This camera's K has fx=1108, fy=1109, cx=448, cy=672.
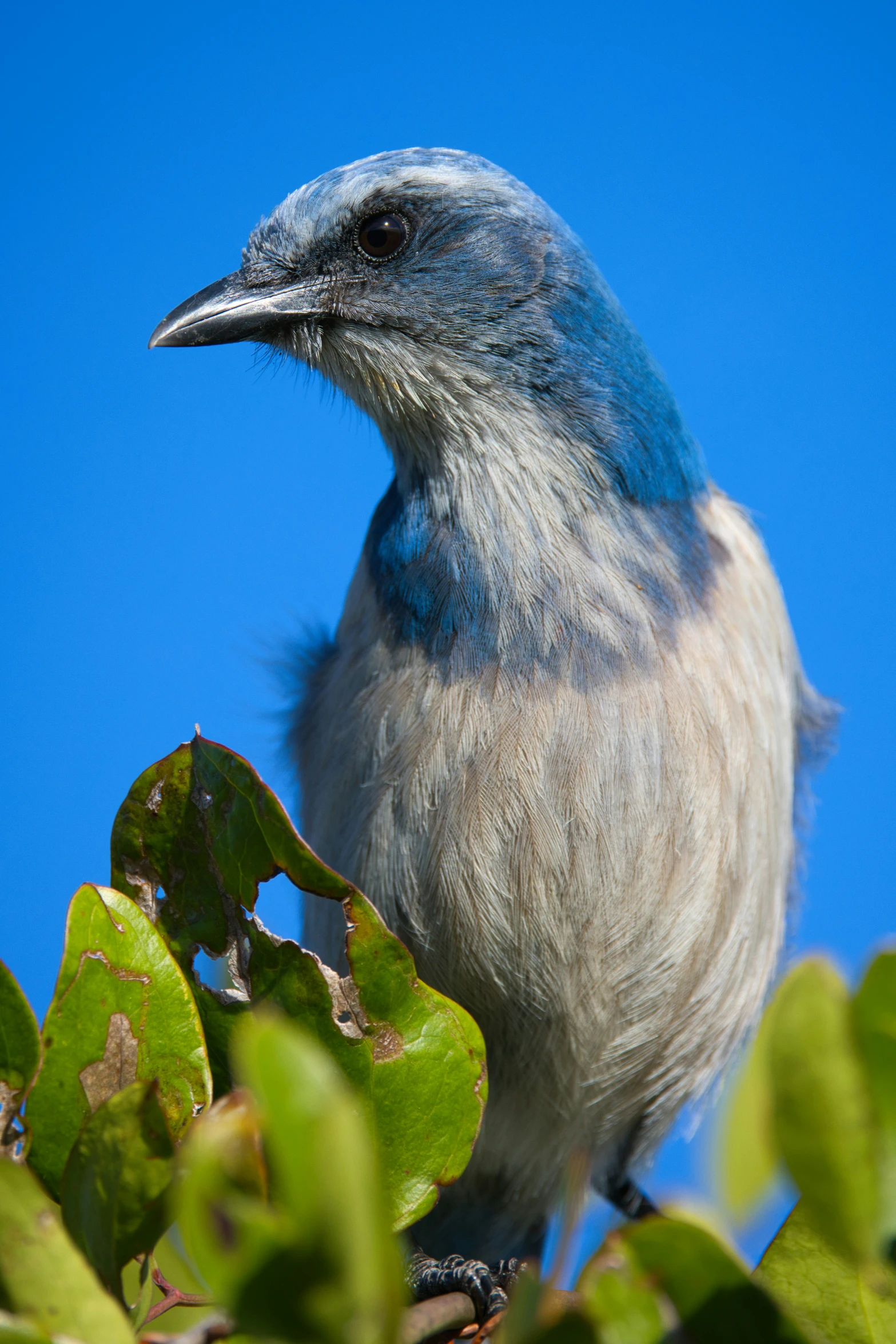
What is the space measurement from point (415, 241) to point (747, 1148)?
4.74ft

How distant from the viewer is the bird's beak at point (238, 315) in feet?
5.41

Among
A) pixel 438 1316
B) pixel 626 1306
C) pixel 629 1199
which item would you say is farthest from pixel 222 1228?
pixel 629 1199

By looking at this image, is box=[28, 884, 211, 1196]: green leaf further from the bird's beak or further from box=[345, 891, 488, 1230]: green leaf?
the bird's beak

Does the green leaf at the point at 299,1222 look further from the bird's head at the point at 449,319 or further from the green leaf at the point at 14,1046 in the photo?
the bird's head at the point at 449,319

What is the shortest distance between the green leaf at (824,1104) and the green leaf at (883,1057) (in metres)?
0.02

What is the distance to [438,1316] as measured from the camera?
582 mm

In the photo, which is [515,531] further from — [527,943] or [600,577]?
[527,943]

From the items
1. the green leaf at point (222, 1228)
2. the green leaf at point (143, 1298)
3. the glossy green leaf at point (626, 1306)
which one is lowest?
the glossy green leaf at point (626, 1306)

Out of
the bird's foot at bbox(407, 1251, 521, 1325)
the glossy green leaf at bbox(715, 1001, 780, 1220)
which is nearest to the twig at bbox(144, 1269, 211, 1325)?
the glossy green leaf at bbox(715, 1001, 780, 1220)

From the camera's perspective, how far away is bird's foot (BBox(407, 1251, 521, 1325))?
123 centimetres

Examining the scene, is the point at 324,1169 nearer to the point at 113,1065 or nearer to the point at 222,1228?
the point at 222,1228

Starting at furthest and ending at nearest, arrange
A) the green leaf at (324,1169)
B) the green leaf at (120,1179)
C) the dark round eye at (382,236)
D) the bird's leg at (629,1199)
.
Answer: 1. the bird's leg at (629,1199)
2. the dark round eye at (382,236)
3. the green leaf at (120,1179)
4. the green leaf at (324,1169)

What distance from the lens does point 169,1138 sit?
0.40 m

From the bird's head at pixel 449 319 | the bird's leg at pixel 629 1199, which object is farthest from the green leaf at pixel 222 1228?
the bird's leg at pixel 629 1199
